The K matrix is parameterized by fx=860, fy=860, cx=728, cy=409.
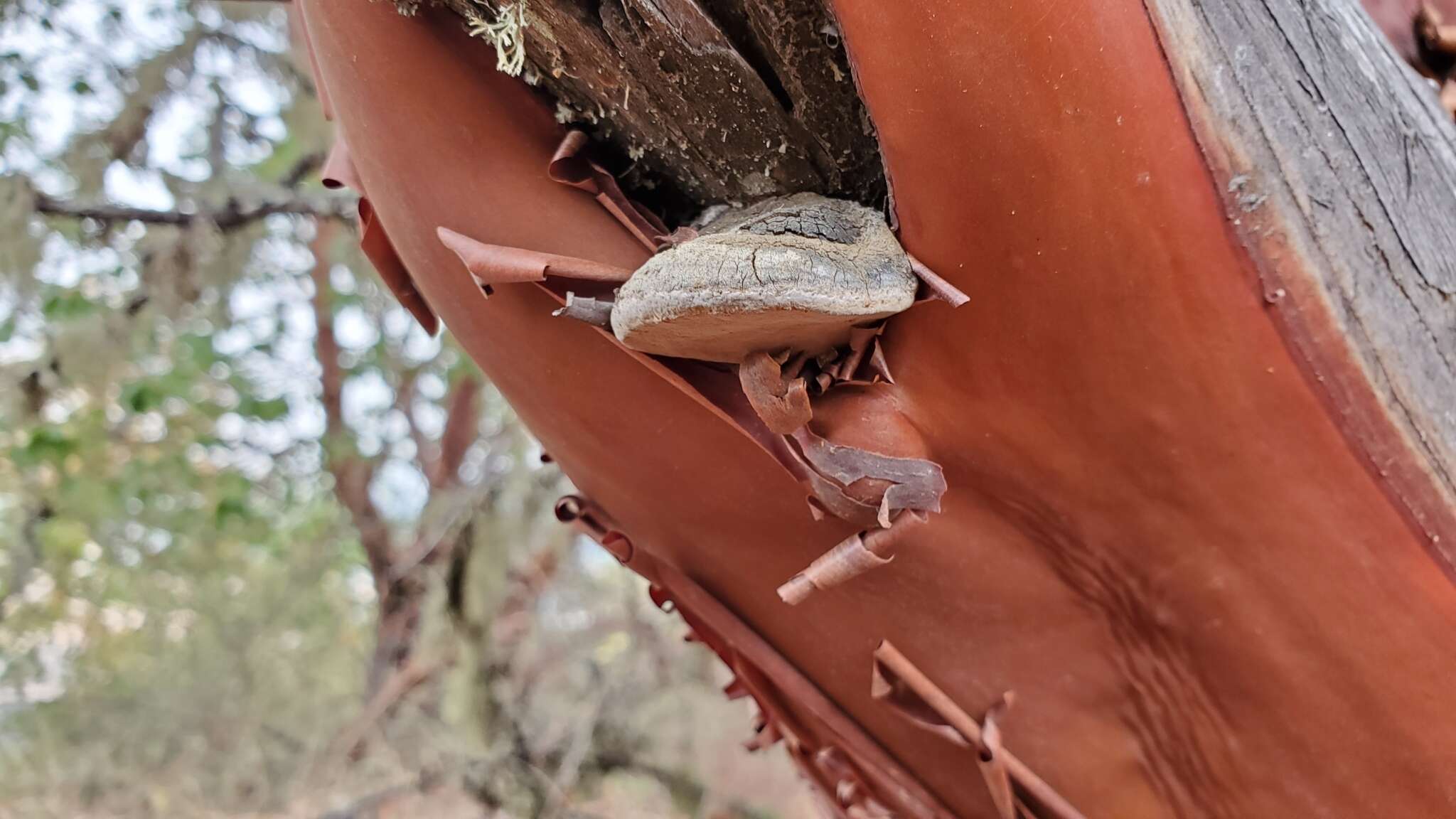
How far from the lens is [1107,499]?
338 millimetres

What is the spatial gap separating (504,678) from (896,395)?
5.19ft

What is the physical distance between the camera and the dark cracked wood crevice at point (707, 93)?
0.32 m


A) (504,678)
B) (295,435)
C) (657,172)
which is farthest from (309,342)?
(657,172)

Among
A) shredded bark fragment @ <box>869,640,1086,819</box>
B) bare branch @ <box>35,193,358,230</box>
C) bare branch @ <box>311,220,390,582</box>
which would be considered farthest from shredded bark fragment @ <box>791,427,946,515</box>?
bare branch @ <box>311,220,390,582</box>

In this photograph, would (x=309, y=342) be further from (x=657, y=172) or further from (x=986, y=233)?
(x=986, y=233)

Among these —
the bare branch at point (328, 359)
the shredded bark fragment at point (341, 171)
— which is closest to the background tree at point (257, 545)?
the bare branch at point (328, 359)

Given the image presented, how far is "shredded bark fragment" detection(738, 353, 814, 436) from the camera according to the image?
12.0 inches

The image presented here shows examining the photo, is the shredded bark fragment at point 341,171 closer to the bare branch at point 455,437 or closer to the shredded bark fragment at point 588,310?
the shredded bark fragment at point 588,310

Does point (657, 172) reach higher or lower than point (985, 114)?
lower

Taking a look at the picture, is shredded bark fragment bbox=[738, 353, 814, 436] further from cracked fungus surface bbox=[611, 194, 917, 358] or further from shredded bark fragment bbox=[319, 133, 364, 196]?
shredded bark fragment bbox=[319, 133, 364, 196]

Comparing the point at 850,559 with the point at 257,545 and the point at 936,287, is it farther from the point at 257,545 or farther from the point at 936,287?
the point at 257,545

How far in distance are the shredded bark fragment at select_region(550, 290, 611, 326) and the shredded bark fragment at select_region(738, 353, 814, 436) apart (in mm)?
54

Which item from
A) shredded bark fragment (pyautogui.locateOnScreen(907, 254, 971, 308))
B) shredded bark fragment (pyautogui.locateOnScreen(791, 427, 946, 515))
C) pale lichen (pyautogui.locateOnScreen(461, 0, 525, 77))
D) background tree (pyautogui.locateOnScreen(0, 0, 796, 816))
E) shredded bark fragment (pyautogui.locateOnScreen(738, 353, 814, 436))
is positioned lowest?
background tree (pyautogui.locateOnScreen(0, 0, 796, 816))

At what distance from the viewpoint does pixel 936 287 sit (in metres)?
0.31
